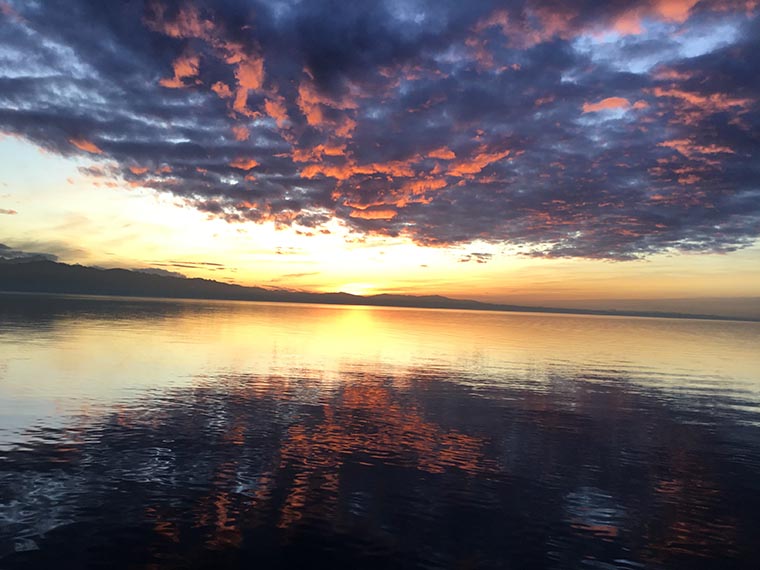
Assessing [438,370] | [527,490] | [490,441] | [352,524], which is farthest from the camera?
[438,370]

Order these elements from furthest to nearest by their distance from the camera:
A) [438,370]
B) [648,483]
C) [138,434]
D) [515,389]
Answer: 1. [438,370]
2. [515,389]
3. [138,434]
4. [648,483]

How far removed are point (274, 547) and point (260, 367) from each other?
52.9 metres

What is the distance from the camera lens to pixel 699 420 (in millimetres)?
48844

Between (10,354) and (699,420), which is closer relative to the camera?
(699,420)

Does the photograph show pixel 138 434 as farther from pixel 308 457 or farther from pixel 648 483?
pixel 648 483

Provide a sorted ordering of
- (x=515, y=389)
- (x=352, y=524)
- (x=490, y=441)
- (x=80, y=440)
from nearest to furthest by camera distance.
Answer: (x=352, y=524) < (x=80, y=440) < (x=490, y=441) < (x=515, y=389)

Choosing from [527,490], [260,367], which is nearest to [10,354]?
[260,367]

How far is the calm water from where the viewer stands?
2139cm

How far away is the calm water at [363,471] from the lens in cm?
2139

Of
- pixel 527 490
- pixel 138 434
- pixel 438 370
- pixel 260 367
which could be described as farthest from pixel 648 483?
pixel 260 367

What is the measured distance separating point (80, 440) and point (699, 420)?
52.8 m

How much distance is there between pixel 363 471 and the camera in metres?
30.5

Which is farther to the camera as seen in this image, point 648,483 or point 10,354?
point 10,354

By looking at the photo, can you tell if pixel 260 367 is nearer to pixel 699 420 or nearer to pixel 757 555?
pixel 699 420
